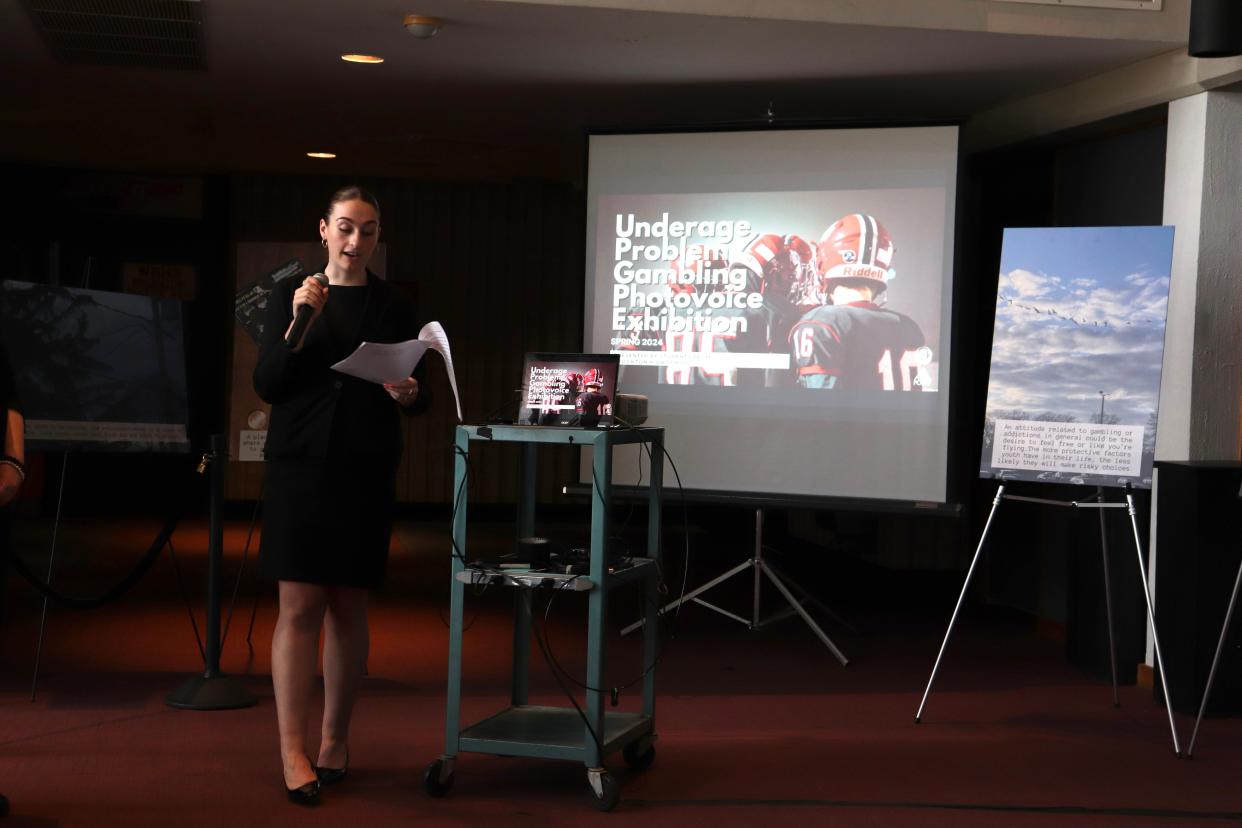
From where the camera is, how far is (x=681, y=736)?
3.96 metres

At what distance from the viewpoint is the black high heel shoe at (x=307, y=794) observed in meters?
3.12

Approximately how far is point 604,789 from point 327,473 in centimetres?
99

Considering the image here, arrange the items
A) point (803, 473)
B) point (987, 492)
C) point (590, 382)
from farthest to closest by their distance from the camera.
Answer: point (987, 492) → point (803, 473) → point (590, 382)

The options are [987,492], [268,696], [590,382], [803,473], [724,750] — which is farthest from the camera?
[987,492]

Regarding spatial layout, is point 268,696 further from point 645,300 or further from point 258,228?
point 258,228

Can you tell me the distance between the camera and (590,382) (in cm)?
348

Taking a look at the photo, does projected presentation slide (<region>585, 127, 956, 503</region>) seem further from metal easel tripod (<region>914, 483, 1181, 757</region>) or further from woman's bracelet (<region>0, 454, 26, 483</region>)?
woman's bracelet (<region>0, 454, 26, 483</region>)

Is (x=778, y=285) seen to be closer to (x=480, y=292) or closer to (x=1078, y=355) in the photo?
(x=1078, y=355)

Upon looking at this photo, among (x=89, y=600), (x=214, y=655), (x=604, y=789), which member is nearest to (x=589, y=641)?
(x=604, y=789)

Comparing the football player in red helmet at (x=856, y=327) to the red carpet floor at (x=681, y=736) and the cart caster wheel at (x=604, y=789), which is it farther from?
the cart caster wheel at (x=604, y=789)

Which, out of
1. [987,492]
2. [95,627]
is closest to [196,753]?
[95,627]

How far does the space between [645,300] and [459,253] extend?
4837mm

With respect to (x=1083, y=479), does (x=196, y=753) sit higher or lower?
lower

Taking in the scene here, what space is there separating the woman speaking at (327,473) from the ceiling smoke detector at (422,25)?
1544 mm
